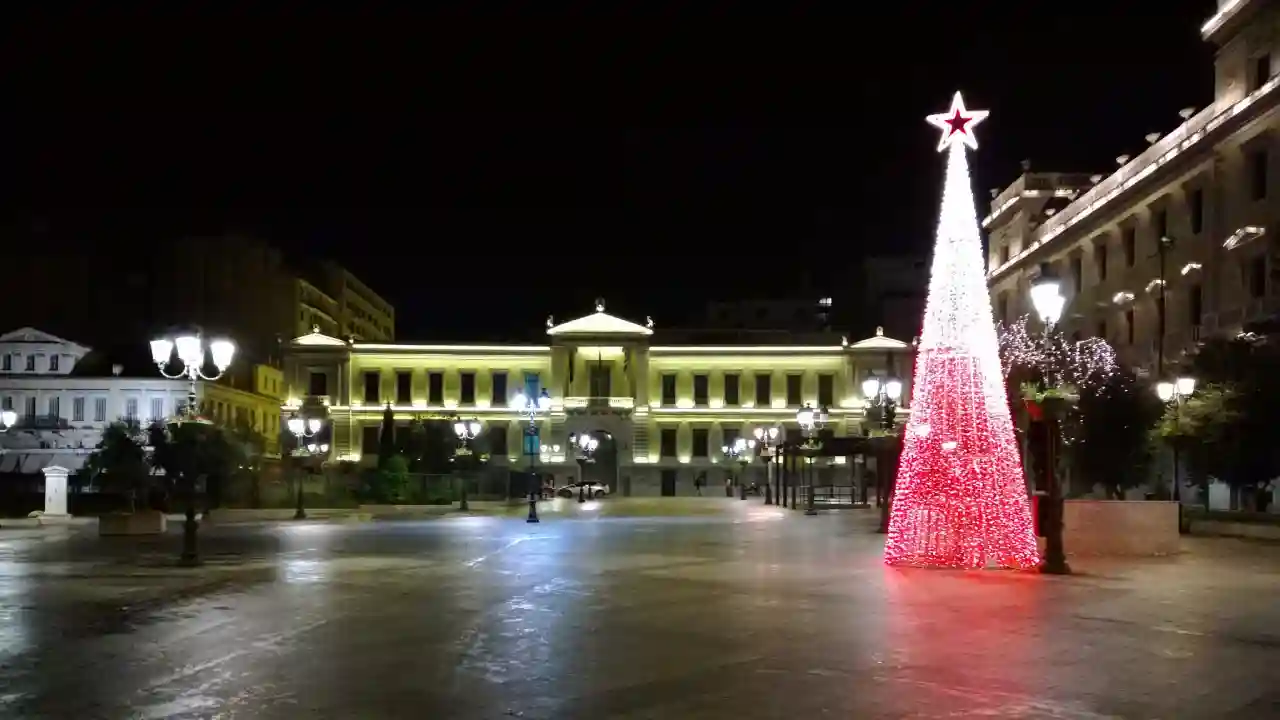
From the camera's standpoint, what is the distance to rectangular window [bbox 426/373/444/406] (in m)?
88.2

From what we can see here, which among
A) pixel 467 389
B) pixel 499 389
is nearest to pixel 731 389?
pixel 499 389

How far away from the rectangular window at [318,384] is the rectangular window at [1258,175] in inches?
2446

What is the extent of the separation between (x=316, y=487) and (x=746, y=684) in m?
44.0

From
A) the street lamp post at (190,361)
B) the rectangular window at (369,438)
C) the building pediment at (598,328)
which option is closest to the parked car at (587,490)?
the building pediment at (598,328)

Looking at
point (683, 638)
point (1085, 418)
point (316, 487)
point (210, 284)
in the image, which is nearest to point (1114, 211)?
point (1085, 418)

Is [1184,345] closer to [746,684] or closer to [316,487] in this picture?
[316,487]

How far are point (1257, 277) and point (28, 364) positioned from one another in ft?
199

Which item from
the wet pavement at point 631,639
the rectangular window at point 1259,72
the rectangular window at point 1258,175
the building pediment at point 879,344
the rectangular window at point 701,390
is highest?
the rectangular window at point 1259,72

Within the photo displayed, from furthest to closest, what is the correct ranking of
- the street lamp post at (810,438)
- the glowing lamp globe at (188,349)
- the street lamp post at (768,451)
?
the street lamp post at (768,451)
the street lamp post at (810,438)
the glowing lamp globe at (188,349)

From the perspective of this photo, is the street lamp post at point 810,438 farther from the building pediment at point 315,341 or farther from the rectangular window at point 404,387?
the building pediment at point 315,341

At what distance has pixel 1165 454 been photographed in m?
40.8

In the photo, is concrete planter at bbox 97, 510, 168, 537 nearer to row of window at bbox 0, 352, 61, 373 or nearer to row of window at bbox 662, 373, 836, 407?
row of window at bbox 0, 352, 61, 373

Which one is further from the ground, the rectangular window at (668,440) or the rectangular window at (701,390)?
the rectangular window at (701,390)

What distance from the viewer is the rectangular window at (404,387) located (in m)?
88.2
